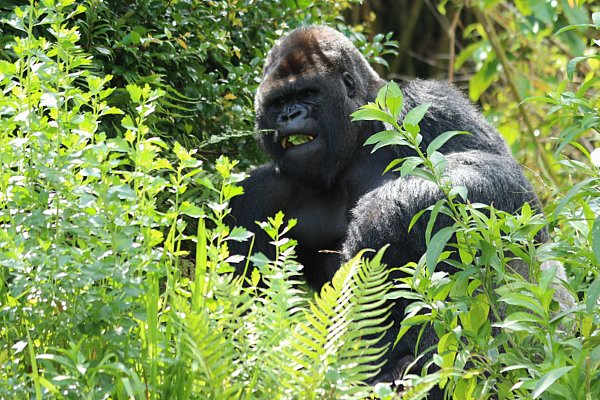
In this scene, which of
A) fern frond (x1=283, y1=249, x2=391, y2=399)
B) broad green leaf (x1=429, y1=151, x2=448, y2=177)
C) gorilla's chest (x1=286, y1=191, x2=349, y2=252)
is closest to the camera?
fern frond (x1=283, y1=249, x2=391, y2=399)

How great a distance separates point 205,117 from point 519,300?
2248 mm

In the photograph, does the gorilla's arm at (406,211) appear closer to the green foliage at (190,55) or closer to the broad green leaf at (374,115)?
the green foliage at (190,55)

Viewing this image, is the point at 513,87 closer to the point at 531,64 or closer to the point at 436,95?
the point at 531,64

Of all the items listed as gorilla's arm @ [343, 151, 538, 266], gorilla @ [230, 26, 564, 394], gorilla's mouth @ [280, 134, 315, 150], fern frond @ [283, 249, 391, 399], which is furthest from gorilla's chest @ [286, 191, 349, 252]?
fern frond @ [283, 249, 391, 399]

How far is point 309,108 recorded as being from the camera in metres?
4.25

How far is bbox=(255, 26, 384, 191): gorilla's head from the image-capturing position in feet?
13.8

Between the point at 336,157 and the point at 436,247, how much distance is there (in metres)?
1.96

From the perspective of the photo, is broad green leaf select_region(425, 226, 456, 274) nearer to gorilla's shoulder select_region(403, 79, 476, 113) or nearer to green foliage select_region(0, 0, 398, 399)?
green foliage select_region(0, 0, 398, 399)

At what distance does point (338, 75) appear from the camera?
4367 millimetres

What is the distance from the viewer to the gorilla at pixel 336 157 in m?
3.85

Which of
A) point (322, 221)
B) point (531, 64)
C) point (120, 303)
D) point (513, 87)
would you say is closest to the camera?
point (120, 303)

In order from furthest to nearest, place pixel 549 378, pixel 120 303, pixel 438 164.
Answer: pixel 438 164
pixel 120 303
pixel 549 378

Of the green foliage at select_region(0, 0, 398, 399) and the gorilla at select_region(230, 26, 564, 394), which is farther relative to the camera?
the gorilla at select_region(230, 26, 564, 394)

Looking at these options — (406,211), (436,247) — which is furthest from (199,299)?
(406,211)
